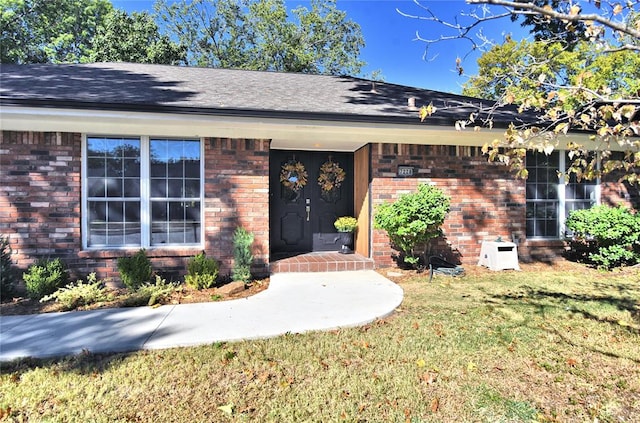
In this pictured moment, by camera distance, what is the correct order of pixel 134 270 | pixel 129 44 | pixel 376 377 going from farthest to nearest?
pixel 129 44 → pixel 134 270 → pixel 376 377

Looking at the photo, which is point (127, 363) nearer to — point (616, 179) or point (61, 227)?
point (61, 227)

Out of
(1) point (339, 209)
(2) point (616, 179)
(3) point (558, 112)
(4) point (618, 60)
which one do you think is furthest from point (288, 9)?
(3) point (558, 112)

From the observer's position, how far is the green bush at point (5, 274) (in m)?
4.89

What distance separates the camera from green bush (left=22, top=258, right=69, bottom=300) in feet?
15.6

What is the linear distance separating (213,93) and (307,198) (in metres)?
2.90

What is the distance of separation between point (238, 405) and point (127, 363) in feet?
4.05

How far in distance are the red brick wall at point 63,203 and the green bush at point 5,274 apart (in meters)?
0.26

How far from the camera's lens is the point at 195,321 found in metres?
3.87

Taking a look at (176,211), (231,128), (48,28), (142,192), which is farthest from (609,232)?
(48,28)

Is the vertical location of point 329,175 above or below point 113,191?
above

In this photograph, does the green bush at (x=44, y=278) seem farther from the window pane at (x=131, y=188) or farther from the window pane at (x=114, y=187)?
the window pane at (x=131, y=188)

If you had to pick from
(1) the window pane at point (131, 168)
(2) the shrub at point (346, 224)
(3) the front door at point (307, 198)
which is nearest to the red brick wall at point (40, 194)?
(1) the window pane at point (131, 168)

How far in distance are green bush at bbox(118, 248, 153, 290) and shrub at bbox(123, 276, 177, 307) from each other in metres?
0.16

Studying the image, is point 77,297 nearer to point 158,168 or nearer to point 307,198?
point 158,168
